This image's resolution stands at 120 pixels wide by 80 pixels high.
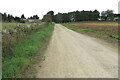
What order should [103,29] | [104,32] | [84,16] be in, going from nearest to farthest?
1. [104,32]
2. [103,29]
3. [84,16]

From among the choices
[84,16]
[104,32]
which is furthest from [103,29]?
[84,16]

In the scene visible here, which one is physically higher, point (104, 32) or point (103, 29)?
point (103, 29)

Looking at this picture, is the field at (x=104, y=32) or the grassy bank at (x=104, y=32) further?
the field at (x=104, y=32)

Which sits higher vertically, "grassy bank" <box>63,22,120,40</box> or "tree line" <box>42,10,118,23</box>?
"tree line" <box>42,10,118,23</box>

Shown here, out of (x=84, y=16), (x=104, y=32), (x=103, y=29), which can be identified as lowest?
(x=104, y=32)

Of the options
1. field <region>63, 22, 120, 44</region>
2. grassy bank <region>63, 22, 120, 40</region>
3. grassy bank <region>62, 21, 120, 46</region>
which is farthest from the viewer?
grassy bank <region>63, 22, 120, 40</region>

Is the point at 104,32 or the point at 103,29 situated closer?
the point at 104,32

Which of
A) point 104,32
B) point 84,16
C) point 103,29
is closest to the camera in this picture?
point 104,32

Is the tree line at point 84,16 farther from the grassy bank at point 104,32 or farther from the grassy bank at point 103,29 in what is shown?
the grassy bank at point 104,32

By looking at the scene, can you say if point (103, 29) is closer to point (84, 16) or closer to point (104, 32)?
point (104, 32)

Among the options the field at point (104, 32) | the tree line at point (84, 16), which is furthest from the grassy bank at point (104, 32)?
the tree line at point (84, 16)

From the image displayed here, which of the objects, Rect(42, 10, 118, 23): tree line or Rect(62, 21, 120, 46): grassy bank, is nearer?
Rect(62, 21, 120, 46): grassy bank

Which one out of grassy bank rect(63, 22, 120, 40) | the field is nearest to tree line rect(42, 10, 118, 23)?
grassy bank rect(63, 22, 120, 40)

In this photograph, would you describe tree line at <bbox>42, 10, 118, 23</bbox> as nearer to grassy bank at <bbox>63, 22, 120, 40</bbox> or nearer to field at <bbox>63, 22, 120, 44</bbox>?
grassy bank at <bbox>63, 22, 120, 40</bbox>
